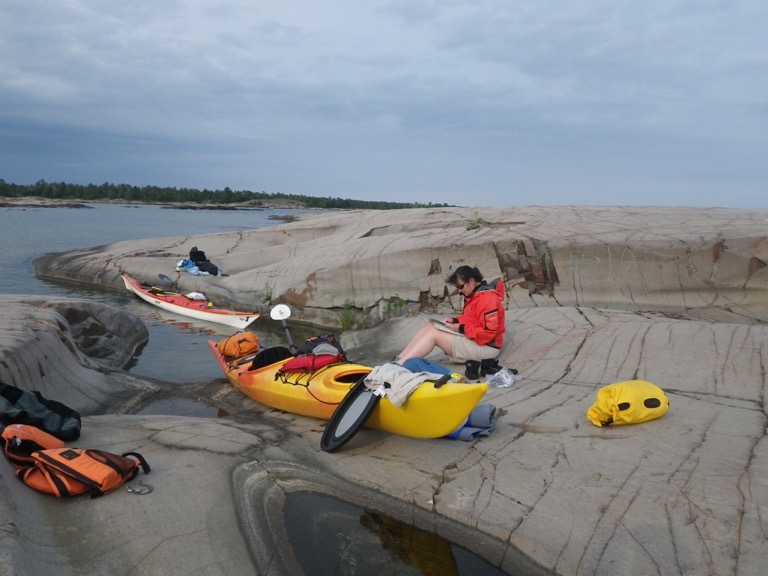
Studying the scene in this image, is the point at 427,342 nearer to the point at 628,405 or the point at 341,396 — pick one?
the point at 341,396

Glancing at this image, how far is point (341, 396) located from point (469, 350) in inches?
75.9

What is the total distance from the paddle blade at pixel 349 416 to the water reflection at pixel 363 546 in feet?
2.15

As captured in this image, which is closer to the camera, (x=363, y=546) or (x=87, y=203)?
(x=363, y=546)

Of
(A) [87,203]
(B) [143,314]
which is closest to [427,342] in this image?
(B) [143,314]

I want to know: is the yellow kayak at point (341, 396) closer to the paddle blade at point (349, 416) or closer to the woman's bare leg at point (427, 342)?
the paddle blade at point (349, 416)

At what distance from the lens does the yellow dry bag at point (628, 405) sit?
4562 millimetres

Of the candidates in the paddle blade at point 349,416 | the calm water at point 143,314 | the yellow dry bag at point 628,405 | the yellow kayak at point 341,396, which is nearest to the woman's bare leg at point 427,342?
the yellow kayak at point 341,396

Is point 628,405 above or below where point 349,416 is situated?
above

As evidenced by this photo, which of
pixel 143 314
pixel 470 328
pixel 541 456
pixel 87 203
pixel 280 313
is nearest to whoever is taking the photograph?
pixel 541 456

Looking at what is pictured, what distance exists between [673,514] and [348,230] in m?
12.6

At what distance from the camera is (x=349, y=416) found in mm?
4781

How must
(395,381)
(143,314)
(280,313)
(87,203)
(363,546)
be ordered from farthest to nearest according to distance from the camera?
(87,203), (143,314), (280,313), (395,381), (363,546)

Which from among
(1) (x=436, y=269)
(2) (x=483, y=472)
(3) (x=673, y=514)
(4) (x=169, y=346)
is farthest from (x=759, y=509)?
(4) (x=169, y=346)

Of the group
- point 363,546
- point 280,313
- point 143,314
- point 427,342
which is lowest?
point 143,314
